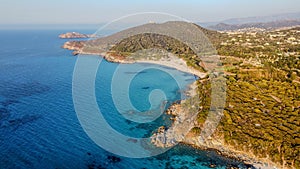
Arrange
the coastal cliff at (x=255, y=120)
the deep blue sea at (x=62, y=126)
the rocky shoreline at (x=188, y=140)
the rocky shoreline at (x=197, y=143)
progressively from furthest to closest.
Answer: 1. the coastal cliff at (x=255, y=120)
2. the rocky shoreline at (x=188, y=140)
3. the deep blue sea at (x=62, y=126)
4. the rocky shoreline at (x=197, y=143)

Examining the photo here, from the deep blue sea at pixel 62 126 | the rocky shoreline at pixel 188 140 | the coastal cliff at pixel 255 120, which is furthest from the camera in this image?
the coastal cliff at pixel 255 120

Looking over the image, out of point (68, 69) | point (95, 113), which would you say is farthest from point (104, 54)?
point (95, 113)

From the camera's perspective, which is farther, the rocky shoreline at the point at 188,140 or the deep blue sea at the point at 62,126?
the rocky shoreline at the point at 188,140

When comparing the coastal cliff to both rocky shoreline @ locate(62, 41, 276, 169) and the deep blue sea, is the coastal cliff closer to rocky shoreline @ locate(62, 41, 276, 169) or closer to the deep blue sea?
rocky shoreline @ locate(62, 41, 276, 169)

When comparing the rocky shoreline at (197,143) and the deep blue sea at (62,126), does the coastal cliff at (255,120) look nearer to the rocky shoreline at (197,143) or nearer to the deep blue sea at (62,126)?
the rocky shoreline at (197,143)

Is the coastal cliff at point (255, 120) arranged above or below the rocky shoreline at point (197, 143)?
above

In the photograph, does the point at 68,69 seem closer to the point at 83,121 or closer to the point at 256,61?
the point at 83,121

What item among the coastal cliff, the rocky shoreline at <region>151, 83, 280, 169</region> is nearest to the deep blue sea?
the rocky shoreline at <region>151, 83, 280, 169</region>

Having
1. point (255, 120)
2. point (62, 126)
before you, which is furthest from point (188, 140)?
point (62, 126)

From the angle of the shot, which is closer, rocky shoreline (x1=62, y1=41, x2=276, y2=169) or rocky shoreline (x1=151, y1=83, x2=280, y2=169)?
rocky shoreline (x1=151, y1=83, x2=280, y2=169)

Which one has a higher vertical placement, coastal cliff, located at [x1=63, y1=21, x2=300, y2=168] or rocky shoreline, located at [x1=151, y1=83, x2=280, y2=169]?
coastal cliff, located at [x1=63, y1=21, x2=300, y2=168]

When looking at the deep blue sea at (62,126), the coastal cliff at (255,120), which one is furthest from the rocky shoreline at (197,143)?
the deep blue sea at (62,126)
